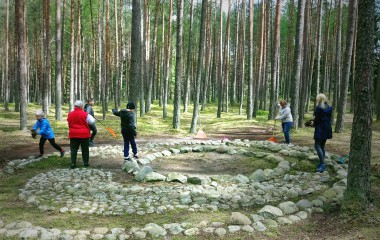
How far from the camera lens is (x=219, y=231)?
14.9 ft

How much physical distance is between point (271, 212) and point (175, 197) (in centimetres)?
183

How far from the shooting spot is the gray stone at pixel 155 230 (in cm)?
446

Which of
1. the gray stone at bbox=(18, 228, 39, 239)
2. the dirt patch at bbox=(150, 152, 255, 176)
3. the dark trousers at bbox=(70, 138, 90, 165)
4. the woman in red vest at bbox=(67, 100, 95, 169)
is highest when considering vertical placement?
the woman in red vest at bbox=(67, 100, 95, 169)

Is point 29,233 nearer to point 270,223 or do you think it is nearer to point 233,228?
point 233,228

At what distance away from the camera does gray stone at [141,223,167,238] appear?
176 inches

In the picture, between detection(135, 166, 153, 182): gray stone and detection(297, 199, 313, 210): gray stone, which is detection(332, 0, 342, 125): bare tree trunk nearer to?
detection(297, 199, 313, 210): gray stone

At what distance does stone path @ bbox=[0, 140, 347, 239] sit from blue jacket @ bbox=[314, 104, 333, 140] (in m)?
0.94

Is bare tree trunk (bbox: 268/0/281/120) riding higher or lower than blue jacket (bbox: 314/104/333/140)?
higher

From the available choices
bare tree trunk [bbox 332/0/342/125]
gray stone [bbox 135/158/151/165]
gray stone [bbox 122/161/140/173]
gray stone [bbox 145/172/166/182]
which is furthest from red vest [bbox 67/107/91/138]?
bare tree trunk [bbox 332/0/342/125]

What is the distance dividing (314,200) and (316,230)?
3.68ft

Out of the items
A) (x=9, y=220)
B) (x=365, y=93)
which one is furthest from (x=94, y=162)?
(x=365, y=93)

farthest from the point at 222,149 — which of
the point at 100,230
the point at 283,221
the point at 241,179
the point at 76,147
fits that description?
the point at 100,230

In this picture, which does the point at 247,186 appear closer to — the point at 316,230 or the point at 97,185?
the point at 316,230

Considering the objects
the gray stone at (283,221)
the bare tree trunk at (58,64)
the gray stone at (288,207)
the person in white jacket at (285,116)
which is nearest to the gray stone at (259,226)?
the gray stone at (283,221)
